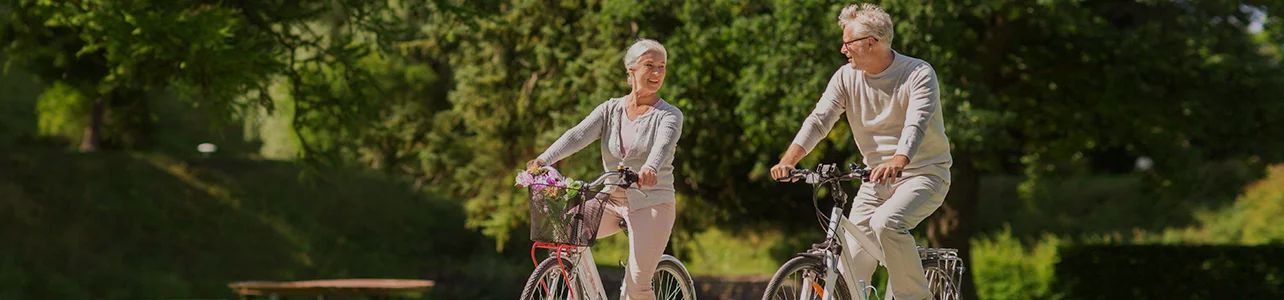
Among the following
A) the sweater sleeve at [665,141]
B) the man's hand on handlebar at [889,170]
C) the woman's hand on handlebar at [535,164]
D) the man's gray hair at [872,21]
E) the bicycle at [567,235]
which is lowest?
the bicycle at [567,235]

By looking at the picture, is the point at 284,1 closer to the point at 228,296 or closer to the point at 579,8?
the point at 579,8

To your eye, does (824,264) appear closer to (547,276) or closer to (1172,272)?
(547,276)

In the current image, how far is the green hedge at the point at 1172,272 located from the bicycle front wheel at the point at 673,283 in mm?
12143

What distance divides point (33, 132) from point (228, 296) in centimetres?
910

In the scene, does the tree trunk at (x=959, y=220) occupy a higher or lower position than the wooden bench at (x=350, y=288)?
higher

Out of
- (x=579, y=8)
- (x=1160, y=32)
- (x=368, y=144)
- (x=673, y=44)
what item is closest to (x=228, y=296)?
(x=368, y=144)

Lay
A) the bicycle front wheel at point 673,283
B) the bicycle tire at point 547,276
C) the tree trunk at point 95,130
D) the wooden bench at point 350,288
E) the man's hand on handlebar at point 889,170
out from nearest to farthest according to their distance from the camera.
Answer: the man's hand on handlebar at point 889,170 < the bicycle tire at point 547,276 < the bicycle front wheel at point 673,283 < the wooden bench at point 350,288 < the tree trunk at point 95,130

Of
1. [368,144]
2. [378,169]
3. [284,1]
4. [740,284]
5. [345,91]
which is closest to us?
[284,1]

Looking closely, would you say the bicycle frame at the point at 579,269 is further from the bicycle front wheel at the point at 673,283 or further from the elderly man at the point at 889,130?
the elderly man at the point at 889,130

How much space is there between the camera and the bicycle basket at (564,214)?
562 centimetres

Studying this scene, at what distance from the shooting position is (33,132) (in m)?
27.9

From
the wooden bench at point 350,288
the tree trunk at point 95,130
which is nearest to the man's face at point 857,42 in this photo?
the wooden bench at point 350,288

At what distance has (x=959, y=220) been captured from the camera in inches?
687

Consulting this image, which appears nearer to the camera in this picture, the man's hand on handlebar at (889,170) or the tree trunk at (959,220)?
the man's hand on handlebar at (889,170)
